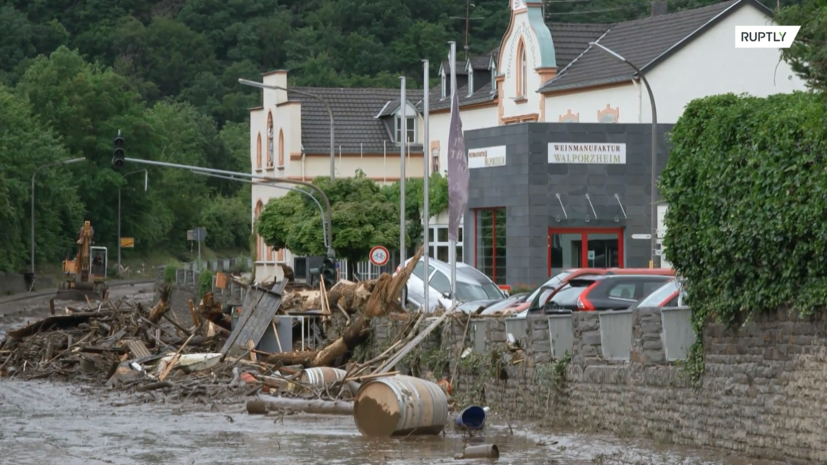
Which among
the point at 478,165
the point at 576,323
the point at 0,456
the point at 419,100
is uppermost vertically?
the point at 419,100

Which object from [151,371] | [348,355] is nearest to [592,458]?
[348,355]

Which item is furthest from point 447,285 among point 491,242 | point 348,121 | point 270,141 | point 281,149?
point 270,141

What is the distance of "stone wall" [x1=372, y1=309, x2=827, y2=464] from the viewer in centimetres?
1563

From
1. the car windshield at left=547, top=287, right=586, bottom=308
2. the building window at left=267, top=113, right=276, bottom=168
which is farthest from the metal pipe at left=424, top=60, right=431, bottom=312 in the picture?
the building window at left=267, top=113, right=276, bottom=168

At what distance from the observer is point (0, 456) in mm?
18734

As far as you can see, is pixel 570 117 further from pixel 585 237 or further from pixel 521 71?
pixel 585 237

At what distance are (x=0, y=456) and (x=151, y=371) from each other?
13.4m

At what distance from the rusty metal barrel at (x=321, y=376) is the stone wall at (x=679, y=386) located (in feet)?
12.7

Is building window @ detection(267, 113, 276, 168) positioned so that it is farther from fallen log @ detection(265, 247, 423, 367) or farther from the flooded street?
the flooded street

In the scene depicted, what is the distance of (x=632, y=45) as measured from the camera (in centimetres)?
5750

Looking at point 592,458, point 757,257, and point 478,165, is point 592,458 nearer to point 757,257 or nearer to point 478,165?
point 757,257

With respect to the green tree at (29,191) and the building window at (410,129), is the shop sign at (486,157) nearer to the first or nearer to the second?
the building window at (410,129)

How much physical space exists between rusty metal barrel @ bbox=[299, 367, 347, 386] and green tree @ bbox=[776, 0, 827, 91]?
1554 cm

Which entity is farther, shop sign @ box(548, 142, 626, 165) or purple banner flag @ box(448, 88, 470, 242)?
shop sign @ box(548, 142, 626, 165)
